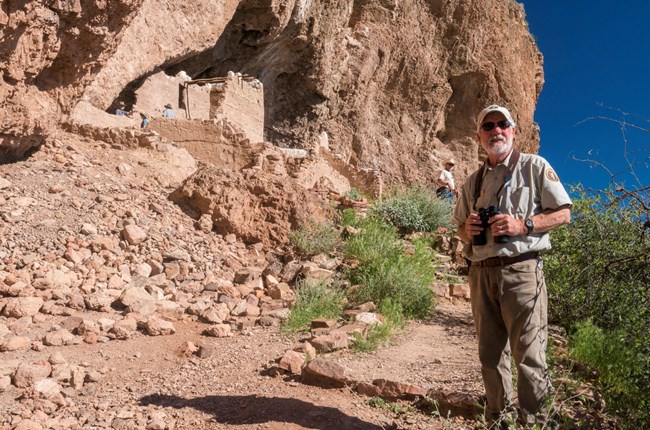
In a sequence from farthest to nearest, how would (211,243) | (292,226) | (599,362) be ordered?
1. (292,226)
2. (211,243)
3. (599,362)

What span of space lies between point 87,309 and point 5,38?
269 cm

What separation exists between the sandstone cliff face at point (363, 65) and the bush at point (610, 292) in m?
8.88

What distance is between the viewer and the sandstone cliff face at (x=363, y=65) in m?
12.2

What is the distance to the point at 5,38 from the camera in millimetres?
4668

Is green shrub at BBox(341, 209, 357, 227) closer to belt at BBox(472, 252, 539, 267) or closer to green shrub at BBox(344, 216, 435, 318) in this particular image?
green shrub at BBox(344, 216, 435, 318)

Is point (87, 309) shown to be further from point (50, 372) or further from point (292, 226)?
point (292, 226)

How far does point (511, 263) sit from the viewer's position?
236cm

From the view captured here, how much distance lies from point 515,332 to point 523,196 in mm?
650

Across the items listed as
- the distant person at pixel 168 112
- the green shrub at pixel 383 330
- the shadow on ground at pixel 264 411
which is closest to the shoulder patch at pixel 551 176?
the shadow on ground at pixel 264 411

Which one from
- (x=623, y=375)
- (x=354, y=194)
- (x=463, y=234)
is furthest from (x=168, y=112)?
(x=623, y=375)

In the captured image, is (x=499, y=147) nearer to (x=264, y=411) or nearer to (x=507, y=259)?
(x=507, y=259)

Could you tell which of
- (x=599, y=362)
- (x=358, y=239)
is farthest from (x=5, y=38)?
(x=599, y=362)

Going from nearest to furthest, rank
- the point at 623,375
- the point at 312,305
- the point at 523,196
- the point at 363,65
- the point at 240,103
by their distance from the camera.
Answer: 1. the point at 523,196
2. the point at 623,375
3. the point at 312,305
4. the point at 240,103
5. the point at 363,65

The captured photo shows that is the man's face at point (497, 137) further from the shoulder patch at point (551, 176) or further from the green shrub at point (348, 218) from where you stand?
the green shrub at point (348, 218)
